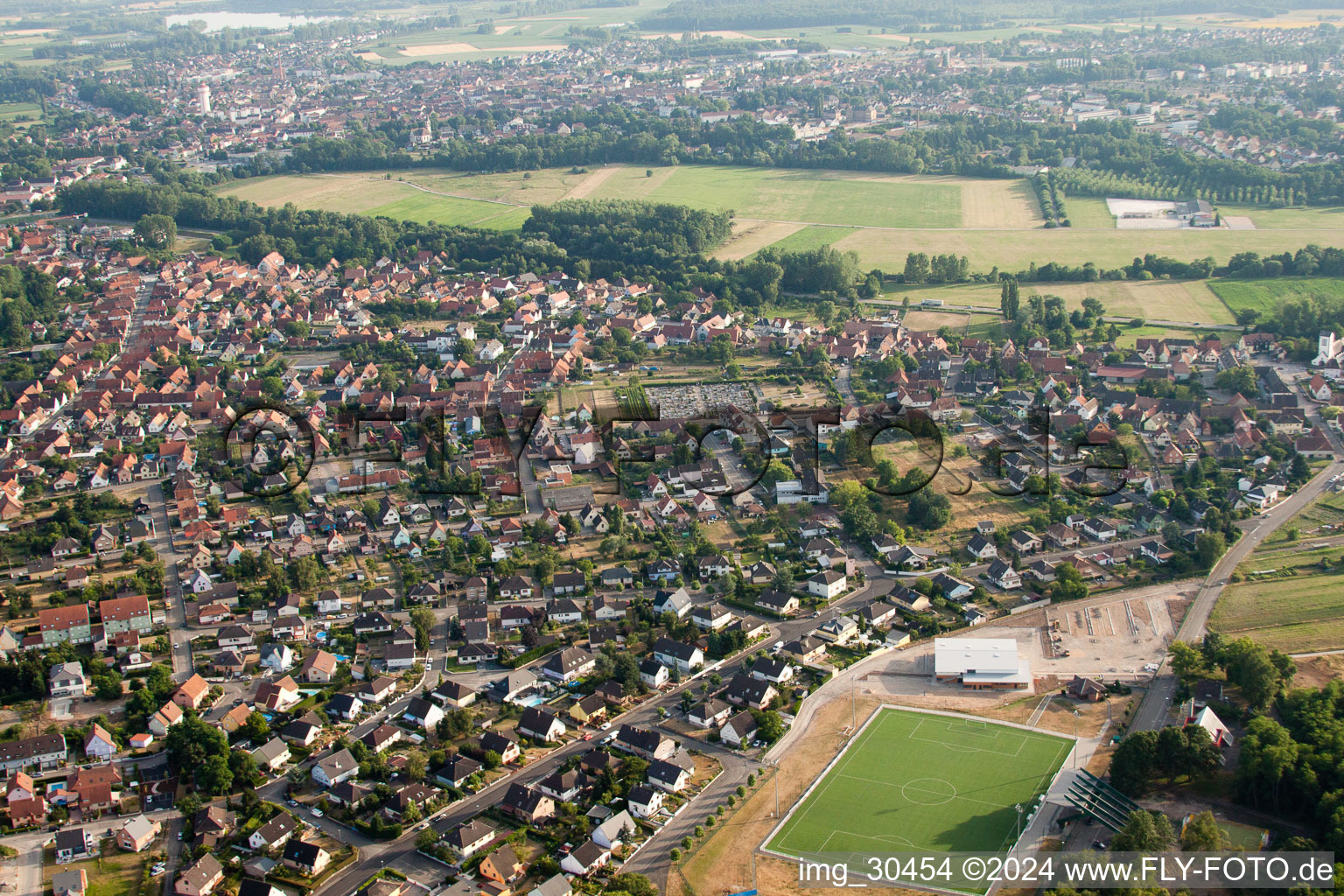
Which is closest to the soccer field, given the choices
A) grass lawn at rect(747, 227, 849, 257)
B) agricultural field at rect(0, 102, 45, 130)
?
grass lawn at rect(747, 227, 849, 257)

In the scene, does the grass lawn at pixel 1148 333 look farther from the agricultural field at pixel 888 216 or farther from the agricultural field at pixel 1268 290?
the agricultural field at pixel 1268 290

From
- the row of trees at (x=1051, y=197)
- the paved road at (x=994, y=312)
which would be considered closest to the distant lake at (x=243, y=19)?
the row of trees at (x=1051, y=197)

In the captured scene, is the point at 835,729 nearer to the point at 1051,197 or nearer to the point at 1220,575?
the point at 1220,575

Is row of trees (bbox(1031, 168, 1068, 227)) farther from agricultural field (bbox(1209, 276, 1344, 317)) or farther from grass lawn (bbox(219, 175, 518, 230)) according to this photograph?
grass lawn (bbox(219, 175, 518, 230))

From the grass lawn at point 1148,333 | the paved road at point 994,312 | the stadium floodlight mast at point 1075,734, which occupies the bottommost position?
the stadium floodlight mast at point 1075,734

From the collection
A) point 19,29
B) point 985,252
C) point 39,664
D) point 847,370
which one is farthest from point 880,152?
point 19,29

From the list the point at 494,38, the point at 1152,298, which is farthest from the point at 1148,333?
the point at 494,38

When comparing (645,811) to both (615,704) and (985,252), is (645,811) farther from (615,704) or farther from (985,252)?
(985,252)
